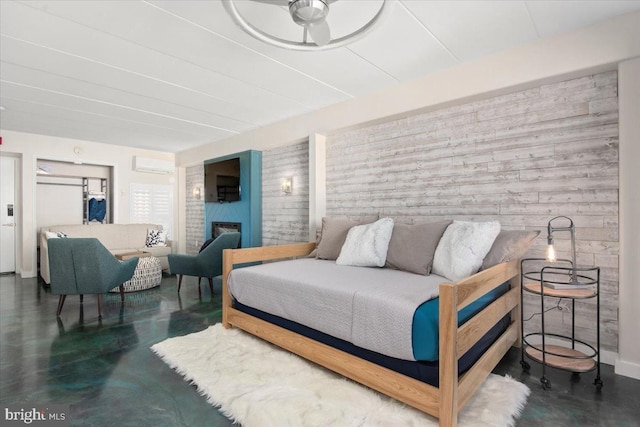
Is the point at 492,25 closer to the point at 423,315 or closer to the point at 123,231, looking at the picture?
the point at 423,315

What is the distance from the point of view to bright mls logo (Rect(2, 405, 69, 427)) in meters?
1.66

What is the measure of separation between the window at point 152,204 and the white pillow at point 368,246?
16.7ft

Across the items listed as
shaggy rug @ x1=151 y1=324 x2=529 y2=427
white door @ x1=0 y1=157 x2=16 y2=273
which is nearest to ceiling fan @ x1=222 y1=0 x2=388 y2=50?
shaggy rug @ x1=151 y1=324 x2=529 y2=427

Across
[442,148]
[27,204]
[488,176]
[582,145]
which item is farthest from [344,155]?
[27,204]

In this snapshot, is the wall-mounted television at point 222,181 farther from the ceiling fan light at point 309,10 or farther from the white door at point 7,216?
the ceiling fan light at point 309,10

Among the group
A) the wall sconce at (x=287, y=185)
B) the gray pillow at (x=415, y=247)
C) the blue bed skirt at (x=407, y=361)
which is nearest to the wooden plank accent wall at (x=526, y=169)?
the gray pillow at (x=415, y=247)

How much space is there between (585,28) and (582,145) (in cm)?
83

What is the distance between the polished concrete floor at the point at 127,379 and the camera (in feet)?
5.64

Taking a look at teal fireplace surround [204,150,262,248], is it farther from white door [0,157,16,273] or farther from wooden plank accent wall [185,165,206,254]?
white door [0,157,16,273]

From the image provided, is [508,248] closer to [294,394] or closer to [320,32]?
[294,394]

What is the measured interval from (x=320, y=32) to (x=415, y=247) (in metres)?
1.76

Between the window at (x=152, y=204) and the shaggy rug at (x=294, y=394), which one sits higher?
the window at (x=152, y=204)

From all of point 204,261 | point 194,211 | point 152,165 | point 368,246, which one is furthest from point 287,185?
point 152,165

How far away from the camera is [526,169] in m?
2.65
